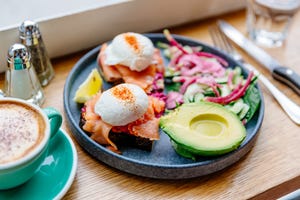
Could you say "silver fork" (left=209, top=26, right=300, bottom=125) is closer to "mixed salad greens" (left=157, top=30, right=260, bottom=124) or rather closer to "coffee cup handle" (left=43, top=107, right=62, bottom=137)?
"mixed salad greens" (left=157, top=30, right=260, bottom=124)

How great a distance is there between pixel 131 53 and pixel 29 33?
23 cm

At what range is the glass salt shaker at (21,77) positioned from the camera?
0.95 meters

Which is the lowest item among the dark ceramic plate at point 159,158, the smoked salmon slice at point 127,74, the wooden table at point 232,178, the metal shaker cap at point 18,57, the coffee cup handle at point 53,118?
the wooden table at point 232,178

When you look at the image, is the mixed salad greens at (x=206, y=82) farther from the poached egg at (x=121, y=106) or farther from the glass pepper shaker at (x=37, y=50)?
the glass pepper shaker at (x=37, y=50)

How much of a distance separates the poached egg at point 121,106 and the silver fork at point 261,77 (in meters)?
0.35

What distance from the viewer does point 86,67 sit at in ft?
3.68

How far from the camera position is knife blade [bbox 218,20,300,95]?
113 cm

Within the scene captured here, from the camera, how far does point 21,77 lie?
98 centimetres

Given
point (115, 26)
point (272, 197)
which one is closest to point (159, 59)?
point (115, 26)

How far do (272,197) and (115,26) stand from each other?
1.91 ft

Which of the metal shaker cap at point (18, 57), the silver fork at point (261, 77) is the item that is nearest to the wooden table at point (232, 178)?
the silver fork at point (261, 77)

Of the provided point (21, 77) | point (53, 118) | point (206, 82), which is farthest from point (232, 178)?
point (21, 77)

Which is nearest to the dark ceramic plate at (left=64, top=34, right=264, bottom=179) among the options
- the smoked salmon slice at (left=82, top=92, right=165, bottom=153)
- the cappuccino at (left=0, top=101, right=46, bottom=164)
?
the smoked salmon slice at (left=82, top=92, right=165, bottom=153)

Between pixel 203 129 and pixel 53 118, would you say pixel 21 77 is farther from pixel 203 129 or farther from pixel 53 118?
pixel 203 129
